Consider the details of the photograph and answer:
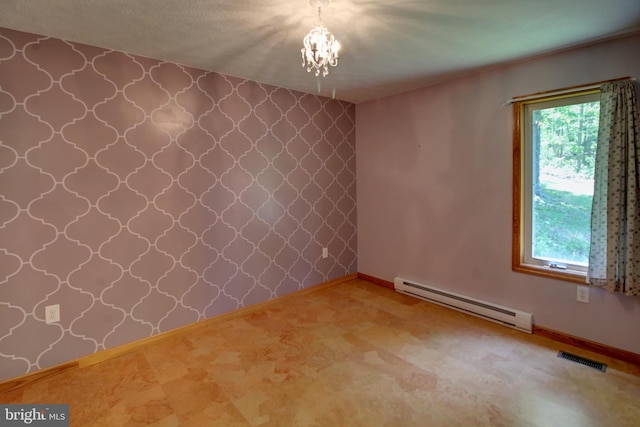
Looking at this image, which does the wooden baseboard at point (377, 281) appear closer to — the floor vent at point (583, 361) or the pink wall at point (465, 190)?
the pink wall at point (465, 190)

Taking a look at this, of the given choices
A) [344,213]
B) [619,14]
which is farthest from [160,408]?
[619,14]

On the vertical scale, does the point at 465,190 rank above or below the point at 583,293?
above

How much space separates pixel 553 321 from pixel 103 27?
3.69m

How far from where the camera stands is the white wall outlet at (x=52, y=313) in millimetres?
2074

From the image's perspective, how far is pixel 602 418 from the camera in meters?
1.66

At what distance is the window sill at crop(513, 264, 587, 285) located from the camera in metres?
2.32

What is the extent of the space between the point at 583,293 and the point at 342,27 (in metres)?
2.48

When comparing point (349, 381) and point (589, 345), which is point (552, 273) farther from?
point (349, 381)

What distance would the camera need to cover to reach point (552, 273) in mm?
2445

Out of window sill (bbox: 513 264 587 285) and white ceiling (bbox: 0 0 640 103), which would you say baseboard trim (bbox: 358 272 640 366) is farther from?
white ceiling (bbox: 0 0 640 103)

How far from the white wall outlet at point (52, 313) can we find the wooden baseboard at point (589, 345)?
11.4 feet

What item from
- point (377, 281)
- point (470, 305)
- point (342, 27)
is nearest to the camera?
point (342, 27)

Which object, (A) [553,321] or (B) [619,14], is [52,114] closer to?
(B) [619,14]

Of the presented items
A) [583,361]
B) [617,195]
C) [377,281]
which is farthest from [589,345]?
[377,281]
